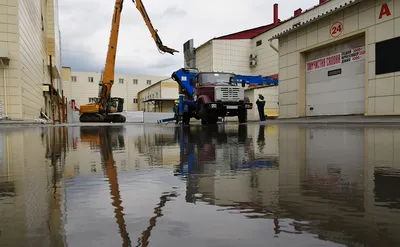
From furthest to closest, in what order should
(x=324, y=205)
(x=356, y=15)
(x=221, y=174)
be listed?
(x=356, y=15) → (x=221, y=174) → (x=324, y=205)

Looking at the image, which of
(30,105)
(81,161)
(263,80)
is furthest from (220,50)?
(81,161)

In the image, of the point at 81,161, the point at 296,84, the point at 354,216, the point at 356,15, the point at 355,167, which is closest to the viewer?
the point at 354,216

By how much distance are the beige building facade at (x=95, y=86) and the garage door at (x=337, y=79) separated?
44449 millimetres

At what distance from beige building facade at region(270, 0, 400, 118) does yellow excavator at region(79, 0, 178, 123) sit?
7.99 meters

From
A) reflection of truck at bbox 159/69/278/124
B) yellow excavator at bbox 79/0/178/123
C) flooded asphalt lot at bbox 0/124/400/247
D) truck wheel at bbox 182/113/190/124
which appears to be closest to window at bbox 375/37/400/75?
reflection of truck at bbox 159/69/278/124

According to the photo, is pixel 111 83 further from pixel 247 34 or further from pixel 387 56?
pixel 387 56

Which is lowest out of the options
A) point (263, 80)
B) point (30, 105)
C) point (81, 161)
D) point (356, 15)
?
point (81, 161)

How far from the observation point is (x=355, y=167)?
209 centimetres

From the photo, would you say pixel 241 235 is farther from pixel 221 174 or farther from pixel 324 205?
pixel 221 174

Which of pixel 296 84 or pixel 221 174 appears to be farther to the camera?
pixel 296 84

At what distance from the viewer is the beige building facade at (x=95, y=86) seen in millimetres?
53325

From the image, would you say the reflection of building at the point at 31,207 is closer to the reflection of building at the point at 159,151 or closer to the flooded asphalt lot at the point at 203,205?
the flooded asphalt lot at the point at 203,205

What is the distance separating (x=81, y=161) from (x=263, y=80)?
1766 cm

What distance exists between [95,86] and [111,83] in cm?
3637
